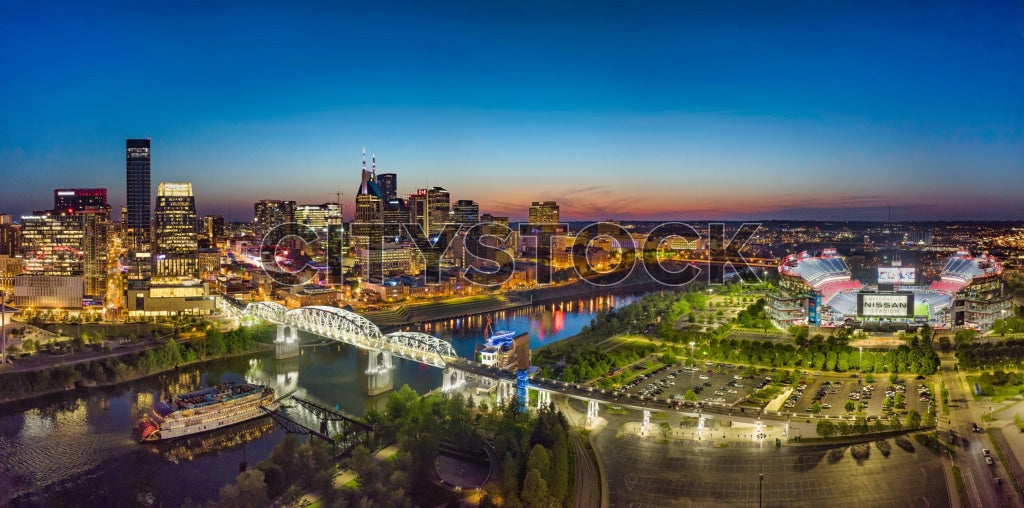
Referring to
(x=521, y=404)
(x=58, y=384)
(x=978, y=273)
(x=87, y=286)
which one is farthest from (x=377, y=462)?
(x=87, y=286)

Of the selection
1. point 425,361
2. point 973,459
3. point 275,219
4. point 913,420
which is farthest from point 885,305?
point 275,219

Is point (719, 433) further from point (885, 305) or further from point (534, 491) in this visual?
point (885, 305)

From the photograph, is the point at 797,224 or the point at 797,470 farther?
the point at 797,224

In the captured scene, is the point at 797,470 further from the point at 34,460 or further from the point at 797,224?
the point at 797,224

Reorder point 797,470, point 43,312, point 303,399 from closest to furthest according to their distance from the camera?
1. point 797,470
2. point 303,399
3. point 43,312

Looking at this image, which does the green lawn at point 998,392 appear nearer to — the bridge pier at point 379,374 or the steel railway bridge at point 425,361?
the steel railway bridge at point 425,361

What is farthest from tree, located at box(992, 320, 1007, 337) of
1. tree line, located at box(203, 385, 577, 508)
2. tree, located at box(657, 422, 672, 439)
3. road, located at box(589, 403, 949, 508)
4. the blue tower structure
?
tree line, located at box(203, 385, 577, 508)

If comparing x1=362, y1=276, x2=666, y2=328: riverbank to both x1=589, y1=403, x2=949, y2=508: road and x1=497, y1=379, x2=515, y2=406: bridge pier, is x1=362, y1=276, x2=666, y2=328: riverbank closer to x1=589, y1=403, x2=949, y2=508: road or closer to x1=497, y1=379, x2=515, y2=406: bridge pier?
x1=497, y1=379, x2=515, y2=406: bridge pier
